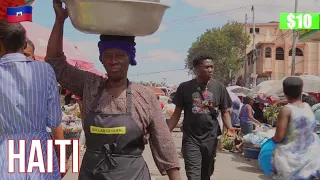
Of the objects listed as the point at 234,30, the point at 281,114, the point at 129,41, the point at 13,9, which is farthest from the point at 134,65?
the point at 234,30

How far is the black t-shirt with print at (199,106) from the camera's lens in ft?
17.9

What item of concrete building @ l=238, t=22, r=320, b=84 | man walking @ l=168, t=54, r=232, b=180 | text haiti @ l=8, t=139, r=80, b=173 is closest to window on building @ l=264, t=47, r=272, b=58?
concrete building @ l=238, t=22, r=320, b=84

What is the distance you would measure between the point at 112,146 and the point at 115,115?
Answer: 0.17 metres

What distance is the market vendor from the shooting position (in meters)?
2.75

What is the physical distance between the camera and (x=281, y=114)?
4.46 metres

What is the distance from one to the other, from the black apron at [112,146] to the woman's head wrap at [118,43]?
0.30 meters

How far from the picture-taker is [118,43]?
9.32ft

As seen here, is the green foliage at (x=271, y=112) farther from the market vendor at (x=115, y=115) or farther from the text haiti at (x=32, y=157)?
the text haiti at (x=32, y=157)

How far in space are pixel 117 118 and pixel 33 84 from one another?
0.50 m


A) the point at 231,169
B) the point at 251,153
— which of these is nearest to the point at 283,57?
the point at 251,153

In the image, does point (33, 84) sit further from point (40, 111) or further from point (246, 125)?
point (246, 125)

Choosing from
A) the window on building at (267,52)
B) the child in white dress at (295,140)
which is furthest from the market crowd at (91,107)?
the window on building at (267,52)

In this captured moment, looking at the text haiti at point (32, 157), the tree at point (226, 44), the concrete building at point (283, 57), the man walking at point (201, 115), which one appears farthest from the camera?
the tree at point (226, 44)

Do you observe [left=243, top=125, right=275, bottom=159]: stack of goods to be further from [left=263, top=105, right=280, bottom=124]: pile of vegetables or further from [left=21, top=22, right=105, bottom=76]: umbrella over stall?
[left=263, top=105, right=280, bottom=124]: pile of vegetables
